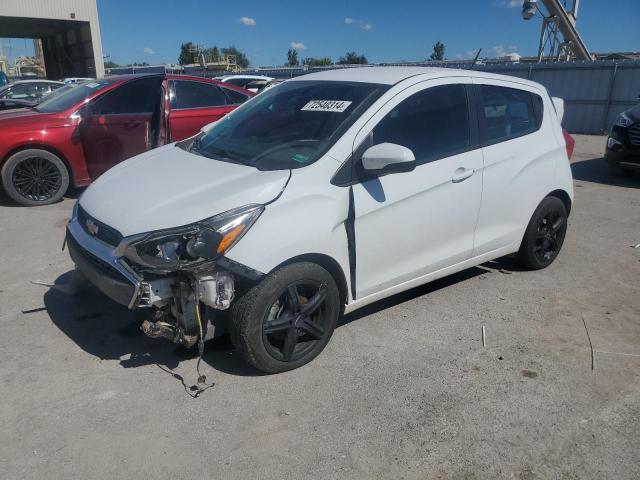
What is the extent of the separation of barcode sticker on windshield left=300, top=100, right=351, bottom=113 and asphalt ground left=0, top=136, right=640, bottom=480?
1547mm

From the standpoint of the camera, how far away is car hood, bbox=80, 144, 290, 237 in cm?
297

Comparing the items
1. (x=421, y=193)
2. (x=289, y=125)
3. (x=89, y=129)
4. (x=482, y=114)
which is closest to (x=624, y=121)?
(x=482, y=114)

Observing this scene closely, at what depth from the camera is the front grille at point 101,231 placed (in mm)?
3077

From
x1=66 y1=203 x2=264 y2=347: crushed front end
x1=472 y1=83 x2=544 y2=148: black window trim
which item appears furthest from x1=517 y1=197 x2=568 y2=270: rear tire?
x1=66 y1=203 x2=264 y2=347: crushed front end

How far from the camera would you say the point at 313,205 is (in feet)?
10.3

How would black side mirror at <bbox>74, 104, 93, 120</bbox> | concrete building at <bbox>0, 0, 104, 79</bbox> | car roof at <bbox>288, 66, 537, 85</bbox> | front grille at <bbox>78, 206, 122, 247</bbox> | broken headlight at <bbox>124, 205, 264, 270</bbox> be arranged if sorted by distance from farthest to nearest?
1. concrete building at <bbox>0, 0, 104, 79</bbox>
2. black side mirror at <bbox>74, 104, 93, 120</bbox>
3. car roof at <bbox>288, 66, 537, 85</bbox>
4. front grille at <bbox>78, 206, 122, 247</bbox>
5. broken headlight at <bbox>124, 205, 264, 270</bbox>

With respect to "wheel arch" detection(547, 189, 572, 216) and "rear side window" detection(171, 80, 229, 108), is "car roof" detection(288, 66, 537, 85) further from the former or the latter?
"rear side window" detection(171, 80, 229, 108)

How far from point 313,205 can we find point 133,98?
518cm

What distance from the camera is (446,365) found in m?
3.47

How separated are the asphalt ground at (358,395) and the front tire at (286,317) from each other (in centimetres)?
15

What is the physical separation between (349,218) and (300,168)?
429 millimetres

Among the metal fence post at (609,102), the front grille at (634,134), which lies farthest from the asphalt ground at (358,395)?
the metal fence post at (609,102)

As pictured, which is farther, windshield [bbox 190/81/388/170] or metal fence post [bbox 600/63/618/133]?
metal fence post [bbox 600/63/618/133]

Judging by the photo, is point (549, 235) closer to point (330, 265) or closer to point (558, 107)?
point (558, 107)
